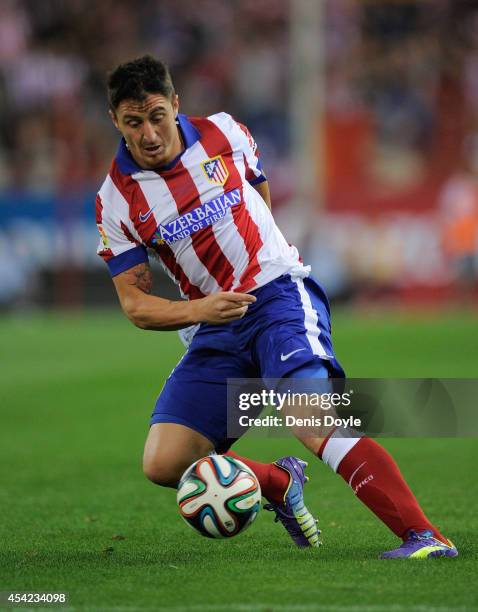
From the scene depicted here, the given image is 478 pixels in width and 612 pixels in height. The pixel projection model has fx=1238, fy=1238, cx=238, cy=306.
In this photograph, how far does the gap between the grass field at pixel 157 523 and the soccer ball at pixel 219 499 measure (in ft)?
0.57

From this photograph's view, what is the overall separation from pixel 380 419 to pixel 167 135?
1610 mm

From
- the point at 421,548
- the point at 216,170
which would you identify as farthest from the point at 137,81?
the point at 421,548

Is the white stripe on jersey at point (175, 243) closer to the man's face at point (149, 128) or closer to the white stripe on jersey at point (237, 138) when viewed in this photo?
the man's face at point (149, 128)

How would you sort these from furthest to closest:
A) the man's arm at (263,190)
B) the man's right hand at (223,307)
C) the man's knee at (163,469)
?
the man's arm at (263,190)
the man's knee at (163,469)
the man's right hand at (223,307)

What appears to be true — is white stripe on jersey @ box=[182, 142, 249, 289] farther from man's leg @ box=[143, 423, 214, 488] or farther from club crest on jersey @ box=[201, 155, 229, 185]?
man's leg @ box=[143, 423, 214, 488]

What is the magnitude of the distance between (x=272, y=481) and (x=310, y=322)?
Answer: 0.78m

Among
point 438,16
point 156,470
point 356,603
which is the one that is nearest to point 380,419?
point 156,470

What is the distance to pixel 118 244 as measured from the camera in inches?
208

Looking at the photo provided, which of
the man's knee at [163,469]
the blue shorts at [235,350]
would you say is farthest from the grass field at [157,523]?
the blue shorts at [235,350]

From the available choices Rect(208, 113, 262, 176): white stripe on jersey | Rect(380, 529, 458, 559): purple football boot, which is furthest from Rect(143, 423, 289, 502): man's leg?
Rect(208, 113, 262, 176): white stripe on jersey

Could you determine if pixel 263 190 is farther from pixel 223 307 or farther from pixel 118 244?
pixel 223 307

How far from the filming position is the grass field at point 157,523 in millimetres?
4336

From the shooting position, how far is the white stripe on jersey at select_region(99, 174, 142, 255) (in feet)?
17.3

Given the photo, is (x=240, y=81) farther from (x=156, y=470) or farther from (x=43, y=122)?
(x=156, y=470)
